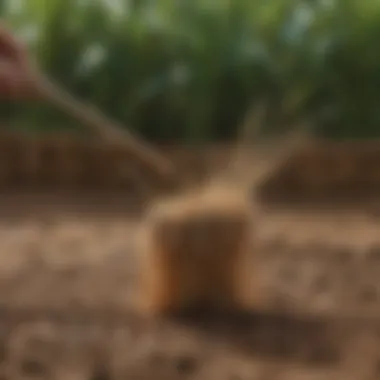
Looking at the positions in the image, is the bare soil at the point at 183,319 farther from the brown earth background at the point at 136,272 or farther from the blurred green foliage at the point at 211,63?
the blurred green foliage at the point at 211,63

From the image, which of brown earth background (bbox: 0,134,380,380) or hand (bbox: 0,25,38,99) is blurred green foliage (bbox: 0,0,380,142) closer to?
brown earth background (bbox: 0,134,380,380)

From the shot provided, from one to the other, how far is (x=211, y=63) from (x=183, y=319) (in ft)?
3.67

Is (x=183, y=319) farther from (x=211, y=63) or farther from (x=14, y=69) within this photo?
(x=211, y=63)

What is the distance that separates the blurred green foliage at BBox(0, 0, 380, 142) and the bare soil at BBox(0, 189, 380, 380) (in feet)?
1.84

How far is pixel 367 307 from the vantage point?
1125 millimetres

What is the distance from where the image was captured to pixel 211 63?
6.90 feet

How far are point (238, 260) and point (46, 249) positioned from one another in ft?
1.44

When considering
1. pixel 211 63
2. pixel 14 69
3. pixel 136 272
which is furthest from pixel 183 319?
pixel 211 63

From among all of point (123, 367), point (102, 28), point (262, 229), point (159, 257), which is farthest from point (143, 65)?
point (123, 367)

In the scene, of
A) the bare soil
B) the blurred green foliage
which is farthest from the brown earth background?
the blurred green foliage

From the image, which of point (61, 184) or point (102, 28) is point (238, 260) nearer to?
point (61, 184)

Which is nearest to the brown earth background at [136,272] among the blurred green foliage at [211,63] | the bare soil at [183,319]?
the bare soil at [183,319]

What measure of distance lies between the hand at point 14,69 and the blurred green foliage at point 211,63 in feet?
2.98

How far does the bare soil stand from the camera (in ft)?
3.07
